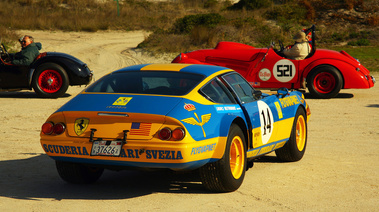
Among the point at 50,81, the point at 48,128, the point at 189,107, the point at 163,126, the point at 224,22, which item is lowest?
the point at 50,81

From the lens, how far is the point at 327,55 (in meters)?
14.5

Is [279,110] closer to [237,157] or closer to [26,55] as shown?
[237,157]

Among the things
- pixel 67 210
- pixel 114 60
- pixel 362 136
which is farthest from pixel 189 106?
pixel 114 60

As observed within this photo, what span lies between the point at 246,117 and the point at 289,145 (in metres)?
1.47

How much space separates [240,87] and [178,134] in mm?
1803

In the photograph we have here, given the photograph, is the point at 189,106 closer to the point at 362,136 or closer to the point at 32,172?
the point at 32,172

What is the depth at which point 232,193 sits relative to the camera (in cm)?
603

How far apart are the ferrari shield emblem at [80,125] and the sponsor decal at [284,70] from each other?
928 cm

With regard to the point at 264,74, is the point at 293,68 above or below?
above

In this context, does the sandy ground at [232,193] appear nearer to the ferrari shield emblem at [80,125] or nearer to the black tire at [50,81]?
the ferrari shield emblem at [80,125]

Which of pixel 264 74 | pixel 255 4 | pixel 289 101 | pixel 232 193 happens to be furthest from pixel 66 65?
pixel 255 4

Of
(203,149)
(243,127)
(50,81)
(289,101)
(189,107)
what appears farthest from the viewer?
(50,81)

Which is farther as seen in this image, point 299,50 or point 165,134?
point 299,50

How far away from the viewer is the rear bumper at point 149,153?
5320 mm
